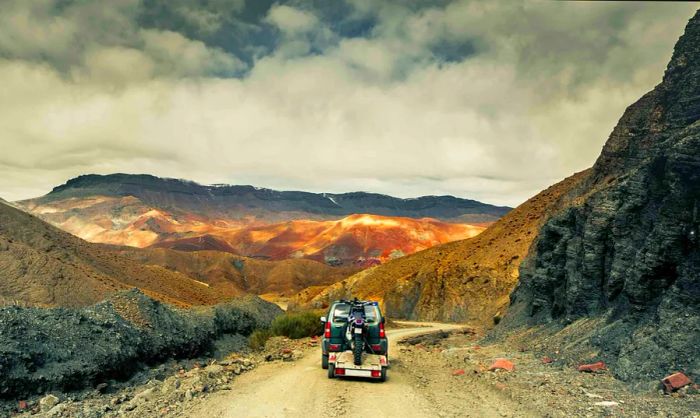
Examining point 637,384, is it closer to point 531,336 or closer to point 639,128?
point 531,336

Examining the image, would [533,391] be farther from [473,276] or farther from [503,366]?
[473,276]

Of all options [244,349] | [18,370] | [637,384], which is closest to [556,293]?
[637,384]

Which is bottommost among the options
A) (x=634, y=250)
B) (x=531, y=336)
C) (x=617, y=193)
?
(x=531, y=336)

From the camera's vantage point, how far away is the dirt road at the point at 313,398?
9641 millimetres

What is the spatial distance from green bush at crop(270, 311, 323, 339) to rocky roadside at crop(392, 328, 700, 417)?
33.4 feet

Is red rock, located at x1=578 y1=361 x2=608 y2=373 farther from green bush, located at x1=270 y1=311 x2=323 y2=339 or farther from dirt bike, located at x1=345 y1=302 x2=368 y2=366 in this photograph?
green bush, located at x1=270 y1=311 x2=323 y2=339

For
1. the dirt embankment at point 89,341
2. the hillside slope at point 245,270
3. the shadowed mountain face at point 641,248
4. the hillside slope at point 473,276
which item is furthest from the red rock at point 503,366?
the hillside slope at point 245,270

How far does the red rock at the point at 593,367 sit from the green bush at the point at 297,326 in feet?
54.4

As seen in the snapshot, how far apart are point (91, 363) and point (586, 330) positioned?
55.4ft

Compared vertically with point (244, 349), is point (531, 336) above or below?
above

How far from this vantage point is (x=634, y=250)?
52.6ft

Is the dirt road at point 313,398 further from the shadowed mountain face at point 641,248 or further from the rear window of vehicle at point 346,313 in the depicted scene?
the shadowed mountain face at point 641,248

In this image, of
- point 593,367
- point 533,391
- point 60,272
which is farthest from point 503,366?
point 60,272

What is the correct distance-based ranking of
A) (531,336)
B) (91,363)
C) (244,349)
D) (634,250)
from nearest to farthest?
(91,363), (634,250), (531,336), (244,349)
